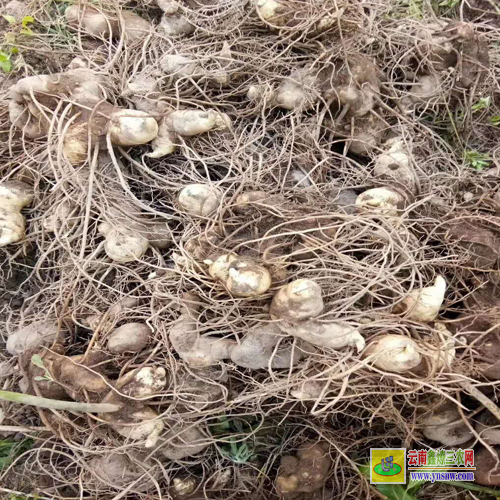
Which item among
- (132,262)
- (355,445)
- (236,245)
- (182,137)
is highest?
(182,137)

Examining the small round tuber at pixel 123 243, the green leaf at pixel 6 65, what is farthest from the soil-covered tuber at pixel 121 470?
the green leaf at pixel 6 65

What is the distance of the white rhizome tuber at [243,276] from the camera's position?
55.6 inches

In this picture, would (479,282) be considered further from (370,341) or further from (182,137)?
(182,137)

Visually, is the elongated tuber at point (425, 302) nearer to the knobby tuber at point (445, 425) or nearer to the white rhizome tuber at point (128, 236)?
the knobby tuber at point (445, 425)

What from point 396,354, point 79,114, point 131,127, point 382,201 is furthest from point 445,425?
point 79,114

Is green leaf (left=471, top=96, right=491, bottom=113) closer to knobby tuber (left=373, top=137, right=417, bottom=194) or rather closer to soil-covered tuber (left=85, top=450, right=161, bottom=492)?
knobby tuber (left=373, top=137, right=417, bottom=194)

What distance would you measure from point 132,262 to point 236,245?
1.37ft

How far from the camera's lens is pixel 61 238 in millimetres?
1729

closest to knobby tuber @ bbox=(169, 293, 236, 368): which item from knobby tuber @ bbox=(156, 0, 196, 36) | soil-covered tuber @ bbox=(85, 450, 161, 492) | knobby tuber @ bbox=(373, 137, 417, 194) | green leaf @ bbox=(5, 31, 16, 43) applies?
soil-covered tuber @ bbox=(85, 450, 161, 492)

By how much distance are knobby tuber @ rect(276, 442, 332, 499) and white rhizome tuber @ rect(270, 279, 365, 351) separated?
463mm

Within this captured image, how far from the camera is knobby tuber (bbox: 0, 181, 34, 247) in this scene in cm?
173

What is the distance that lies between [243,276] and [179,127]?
65 cm

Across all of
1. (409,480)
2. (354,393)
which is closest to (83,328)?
(354,393)

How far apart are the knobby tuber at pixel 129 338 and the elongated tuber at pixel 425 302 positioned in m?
0.85
